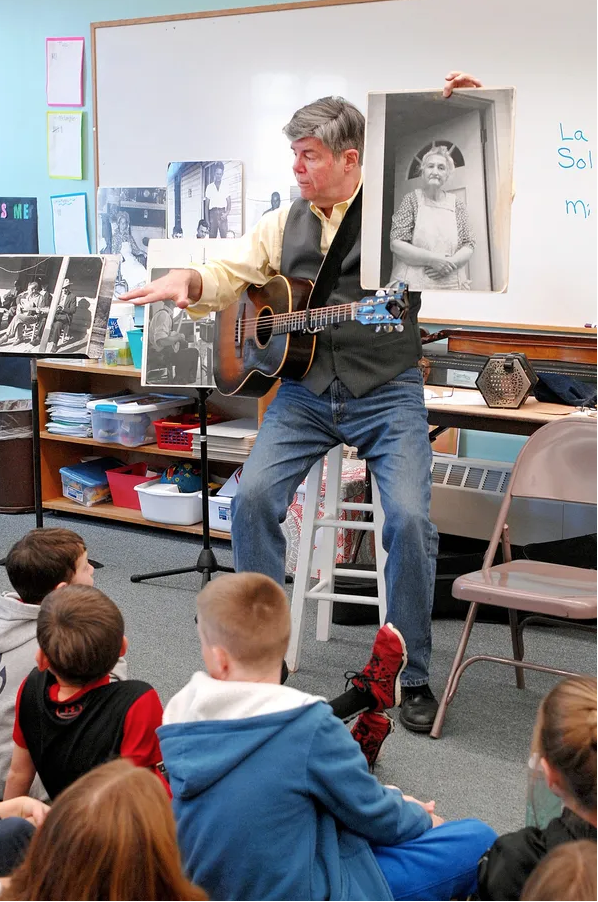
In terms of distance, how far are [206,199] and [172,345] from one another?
94 cm

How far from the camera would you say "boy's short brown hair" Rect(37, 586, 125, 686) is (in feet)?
5.42

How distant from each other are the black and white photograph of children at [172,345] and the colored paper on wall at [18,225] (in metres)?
1.50

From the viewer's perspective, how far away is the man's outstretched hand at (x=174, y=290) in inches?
103

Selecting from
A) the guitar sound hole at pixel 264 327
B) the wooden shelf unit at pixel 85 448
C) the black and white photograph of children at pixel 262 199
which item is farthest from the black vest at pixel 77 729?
the black and white photograph of children at pixel 262 199

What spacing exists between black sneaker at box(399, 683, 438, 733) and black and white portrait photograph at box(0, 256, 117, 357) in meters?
1.63

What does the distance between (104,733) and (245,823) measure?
1.37 feet

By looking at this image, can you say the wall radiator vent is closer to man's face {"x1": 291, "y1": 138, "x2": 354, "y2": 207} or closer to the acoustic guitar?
the acoustic guitar

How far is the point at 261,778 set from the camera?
1345 mm

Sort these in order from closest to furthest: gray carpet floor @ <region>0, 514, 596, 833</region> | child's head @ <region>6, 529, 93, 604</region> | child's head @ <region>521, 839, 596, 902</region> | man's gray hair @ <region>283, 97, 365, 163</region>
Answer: child's head @ <region>521, 839, 596, 902</region> → child's head @ <region>6, 529, 93, 604</region> → gray carpet floor @ <region>0, 514, 596, 833</region> → man's gray hair @ <region>283, 97, 365, 163</region>

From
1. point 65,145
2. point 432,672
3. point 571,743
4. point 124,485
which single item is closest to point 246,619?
point 571,743

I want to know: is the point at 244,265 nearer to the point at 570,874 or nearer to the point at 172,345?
the point at 172,345

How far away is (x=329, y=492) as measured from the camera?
9.93 feet

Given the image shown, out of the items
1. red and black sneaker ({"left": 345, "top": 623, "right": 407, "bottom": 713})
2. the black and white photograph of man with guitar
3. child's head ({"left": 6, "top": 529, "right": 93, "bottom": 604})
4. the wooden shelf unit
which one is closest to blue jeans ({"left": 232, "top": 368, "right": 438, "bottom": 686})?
the black and white photograph of man with guitar

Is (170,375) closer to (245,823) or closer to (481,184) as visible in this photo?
(481,184)
